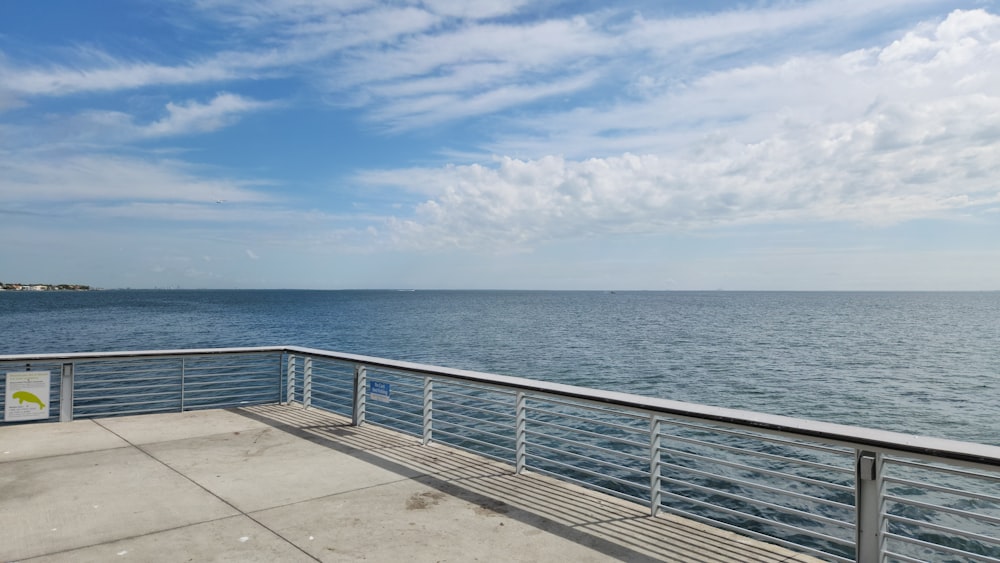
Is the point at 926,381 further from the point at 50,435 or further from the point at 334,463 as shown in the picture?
the point at 50,435

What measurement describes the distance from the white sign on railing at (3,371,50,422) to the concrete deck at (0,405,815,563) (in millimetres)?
661

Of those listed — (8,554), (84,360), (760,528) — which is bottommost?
(760,528)

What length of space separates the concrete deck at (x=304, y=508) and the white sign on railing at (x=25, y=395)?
0.66 m

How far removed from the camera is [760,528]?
11.2 meters

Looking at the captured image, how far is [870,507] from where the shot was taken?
4.23 metres

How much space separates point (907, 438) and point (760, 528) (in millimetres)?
8086

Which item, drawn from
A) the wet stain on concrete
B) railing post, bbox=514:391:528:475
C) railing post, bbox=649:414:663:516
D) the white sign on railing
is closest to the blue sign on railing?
railing post, bbox=514:391:528:475

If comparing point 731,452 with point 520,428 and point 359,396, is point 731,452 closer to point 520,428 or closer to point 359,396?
point 520,428

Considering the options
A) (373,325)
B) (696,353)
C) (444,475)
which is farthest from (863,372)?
(373,325)

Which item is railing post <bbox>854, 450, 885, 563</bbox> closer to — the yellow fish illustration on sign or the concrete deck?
the concrete deck

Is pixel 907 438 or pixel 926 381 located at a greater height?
pixel 907 438

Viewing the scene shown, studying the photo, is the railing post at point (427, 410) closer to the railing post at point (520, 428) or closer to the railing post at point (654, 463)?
the railing post at point (520, 428)

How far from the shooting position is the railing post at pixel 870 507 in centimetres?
420

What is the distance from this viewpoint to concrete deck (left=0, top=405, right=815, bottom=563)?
15.9ft
